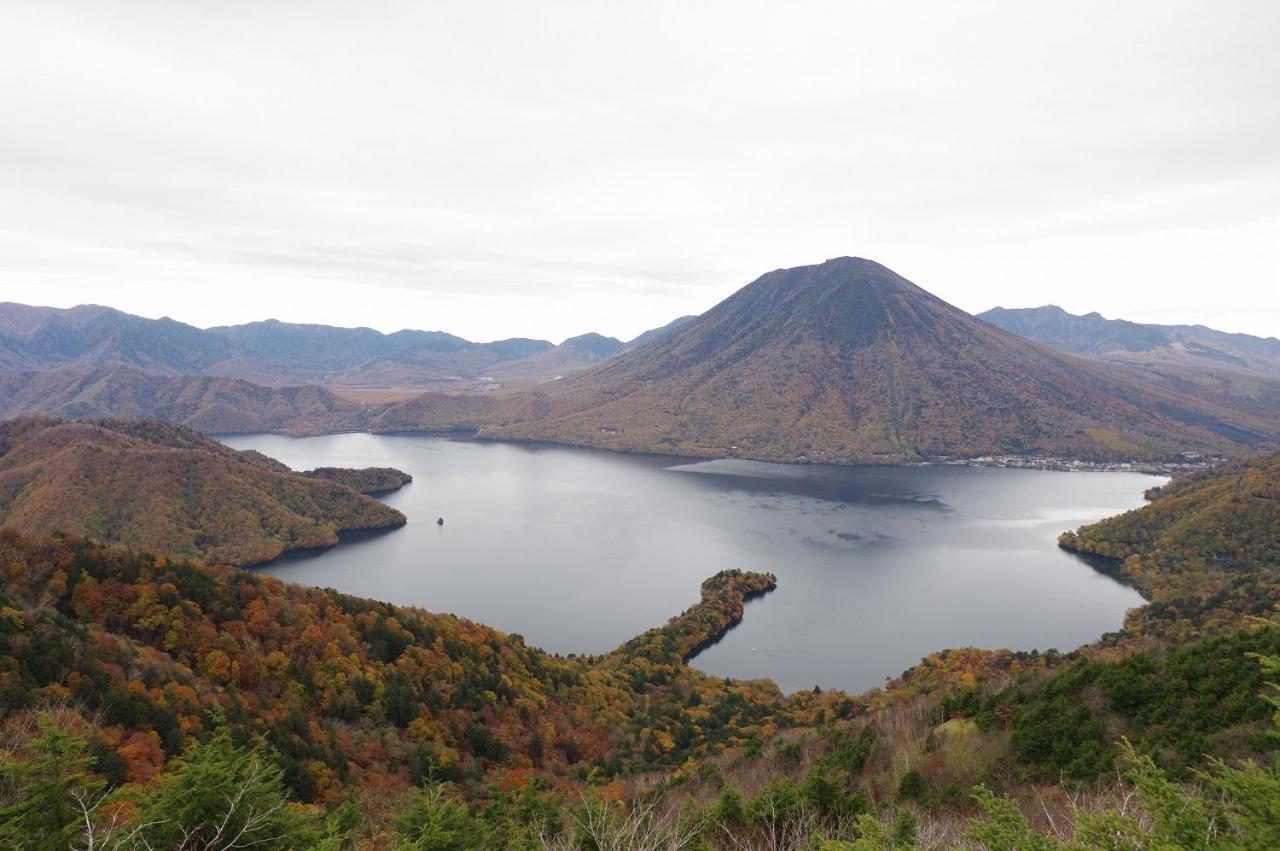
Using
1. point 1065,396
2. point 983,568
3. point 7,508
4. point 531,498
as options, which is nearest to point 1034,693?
point 983,568

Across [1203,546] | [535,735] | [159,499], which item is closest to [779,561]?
[1203,546]

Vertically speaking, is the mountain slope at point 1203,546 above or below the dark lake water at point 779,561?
above

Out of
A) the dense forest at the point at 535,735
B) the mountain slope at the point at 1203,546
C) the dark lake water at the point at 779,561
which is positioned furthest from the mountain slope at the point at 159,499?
the mountain slope at the point at 1203,546

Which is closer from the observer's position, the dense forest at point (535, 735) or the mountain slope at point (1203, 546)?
the dense forest at point (535, 735)

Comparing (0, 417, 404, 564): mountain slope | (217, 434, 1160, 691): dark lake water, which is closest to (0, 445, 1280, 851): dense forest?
(217, 434, 1160, 691): dark lake water

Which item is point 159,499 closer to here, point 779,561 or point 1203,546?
point 779,561

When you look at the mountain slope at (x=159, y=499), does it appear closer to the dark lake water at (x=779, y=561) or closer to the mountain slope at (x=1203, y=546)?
the dark lake water at (x=779, y=561)

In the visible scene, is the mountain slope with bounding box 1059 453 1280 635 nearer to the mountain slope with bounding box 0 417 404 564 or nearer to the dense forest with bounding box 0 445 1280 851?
the dense forest with bounding box 0 445 1280 851
